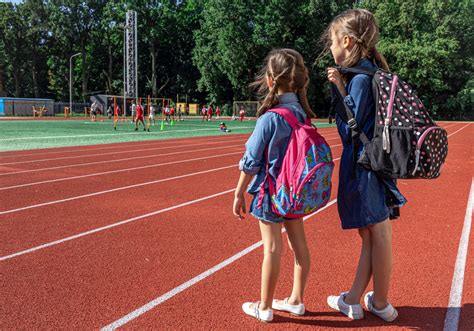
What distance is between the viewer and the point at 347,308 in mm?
3170

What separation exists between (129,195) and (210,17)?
5251 centimetres

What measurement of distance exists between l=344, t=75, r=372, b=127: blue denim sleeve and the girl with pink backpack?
0.88 feet

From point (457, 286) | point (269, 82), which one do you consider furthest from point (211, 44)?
point (269, 82)

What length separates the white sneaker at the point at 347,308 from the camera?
3141 millimetres

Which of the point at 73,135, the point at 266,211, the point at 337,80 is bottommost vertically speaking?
the point at 73,135

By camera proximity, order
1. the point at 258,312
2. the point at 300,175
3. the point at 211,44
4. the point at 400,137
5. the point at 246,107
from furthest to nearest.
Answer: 1. the point at 211,44
2. the point at 246,107
3. the point at 258,312
4. the point at 300,175
5. the point at 400,137

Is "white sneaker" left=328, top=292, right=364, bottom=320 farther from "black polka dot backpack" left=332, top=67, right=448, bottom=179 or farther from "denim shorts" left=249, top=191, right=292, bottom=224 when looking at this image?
"black polka dot backpack" left=332, top=67, right=448, bottom=179

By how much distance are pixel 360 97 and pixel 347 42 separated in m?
0.38

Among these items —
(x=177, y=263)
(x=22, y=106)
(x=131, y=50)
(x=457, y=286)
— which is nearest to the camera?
(x=457, y=286)

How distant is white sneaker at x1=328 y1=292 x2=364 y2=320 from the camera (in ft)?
10.3

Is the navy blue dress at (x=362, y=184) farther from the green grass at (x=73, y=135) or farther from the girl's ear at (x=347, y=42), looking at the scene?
the green grass at (x=73, y=135)

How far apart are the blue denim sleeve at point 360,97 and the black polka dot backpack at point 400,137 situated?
40 mm

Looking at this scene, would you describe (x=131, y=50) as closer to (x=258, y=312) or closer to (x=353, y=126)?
(x=258, y=312)

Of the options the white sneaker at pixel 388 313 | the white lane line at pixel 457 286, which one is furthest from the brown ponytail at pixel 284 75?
the white lane line at pixel 457 286
